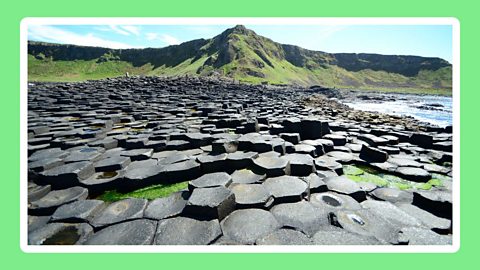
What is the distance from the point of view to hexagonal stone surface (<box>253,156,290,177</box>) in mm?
3479

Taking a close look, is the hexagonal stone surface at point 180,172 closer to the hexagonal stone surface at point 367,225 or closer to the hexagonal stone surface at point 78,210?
the hexagonal stone surface at point 78,210

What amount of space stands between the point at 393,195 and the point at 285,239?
79.1 inches

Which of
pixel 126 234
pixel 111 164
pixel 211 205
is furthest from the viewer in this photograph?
pixel 111 164

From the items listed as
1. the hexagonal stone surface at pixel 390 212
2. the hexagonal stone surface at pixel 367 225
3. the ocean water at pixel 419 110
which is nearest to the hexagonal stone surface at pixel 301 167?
the hexagonal stone surface at pixel 390 212

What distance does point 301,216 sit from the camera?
260cm

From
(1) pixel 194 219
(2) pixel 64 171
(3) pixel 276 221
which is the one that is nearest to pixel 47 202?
(2) pixel 64 171

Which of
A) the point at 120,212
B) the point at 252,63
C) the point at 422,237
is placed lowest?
the point at 422,237

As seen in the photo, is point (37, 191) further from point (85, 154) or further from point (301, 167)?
point (301, 167)

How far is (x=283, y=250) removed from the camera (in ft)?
6.88

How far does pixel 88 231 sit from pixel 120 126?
5.55 m

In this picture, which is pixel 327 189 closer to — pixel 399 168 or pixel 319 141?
pixel 399 168

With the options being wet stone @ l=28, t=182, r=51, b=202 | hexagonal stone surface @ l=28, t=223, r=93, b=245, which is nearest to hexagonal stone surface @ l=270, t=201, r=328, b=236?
hexagonal stone surface @ l=28, t=223, r=93, b=245

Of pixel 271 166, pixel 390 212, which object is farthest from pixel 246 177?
pixel 390 212

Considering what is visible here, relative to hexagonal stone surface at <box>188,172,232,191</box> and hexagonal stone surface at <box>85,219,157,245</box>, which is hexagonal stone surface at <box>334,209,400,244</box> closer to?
hexagonal stone surface at <box>188,172,232,191</box>
